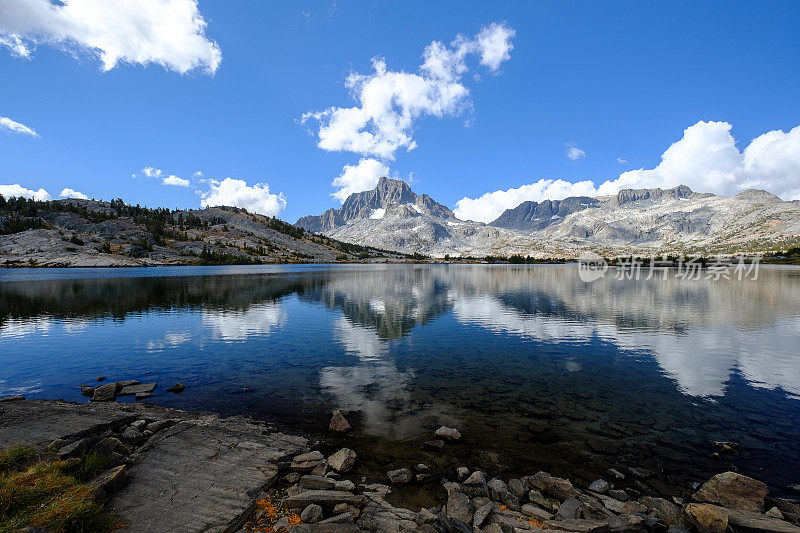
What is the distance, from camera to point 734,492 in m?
15.1

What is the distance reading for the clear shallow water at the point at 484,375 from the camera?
20266 millimetres

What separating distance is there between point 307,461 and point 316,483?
266cm

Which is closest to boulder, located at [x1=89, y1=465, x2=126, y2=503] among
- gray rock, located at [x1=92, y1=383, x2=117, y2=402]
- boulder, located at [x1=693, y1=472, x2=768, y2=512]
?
gray rock, located at [x1=92, y1=383, x2=117, y2=402]

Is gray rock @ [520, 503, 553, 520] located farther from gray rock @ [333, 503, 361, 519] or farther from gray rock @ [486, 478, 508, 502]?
gray rock @ [333, 503, 361, 519]

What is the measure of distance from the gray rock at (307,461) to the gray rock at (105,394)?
1937 centimetres

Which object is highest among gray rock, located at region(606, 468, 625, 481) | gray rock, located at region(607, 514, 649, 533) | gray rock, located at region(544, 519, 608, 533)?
gray rock, located at region(544, 519, 608, 533)

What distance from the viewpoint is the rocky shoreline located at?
13.0m

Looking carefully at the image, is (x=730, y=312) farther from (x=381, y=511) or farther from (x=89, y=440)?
(x=89, y=440)

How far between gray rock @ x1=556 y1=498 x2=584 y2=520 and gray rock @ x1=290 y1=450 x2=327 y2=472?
1117cm

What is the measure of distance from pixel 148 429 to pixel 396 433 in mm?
14772

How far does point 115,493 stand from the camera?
13.5m

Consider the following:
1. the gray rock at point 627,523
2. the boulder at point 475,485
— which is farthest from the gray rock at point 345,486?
the gray rock at point 627,523

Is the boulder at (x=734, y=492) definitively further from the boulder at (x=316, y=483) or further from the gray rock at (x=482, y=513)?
the boulder at (x=316, y=483)

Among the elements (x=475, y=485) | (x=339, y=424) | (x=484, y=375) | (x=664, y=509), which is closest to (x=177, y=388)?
(x=339, y=424)
